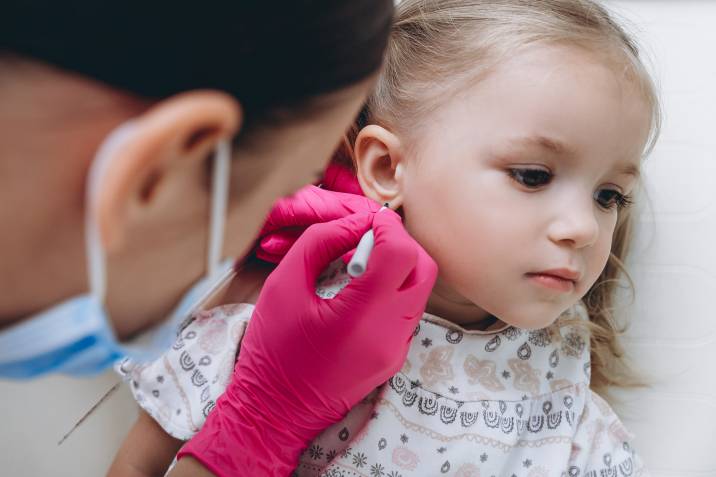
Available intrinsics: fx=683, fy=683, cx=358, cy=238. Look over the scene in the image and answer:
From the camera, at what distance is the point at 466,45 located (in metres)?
1.08

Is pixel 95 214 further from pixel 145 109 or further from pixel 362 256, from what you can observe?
pixel 362 256

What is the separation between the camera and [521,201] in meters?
0.98

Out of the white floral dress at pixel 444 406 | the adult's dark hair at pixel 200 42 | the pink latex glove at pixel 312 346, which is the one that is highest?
the adult's dark hair at pixel 200 42

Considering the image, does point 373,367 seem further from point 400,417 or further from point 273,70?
point 273,70

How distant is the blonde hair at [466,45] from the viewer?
102cm

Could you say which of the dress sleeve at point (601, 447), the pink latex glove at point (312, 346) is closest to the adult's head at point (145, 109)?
the pink latex glove at point (312, 346)

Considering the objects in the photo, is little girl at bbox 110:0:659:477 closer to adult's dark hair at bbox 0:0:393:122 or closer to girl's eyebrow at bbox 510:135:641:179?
girl's eyebrow at bbox 510:135:641:179

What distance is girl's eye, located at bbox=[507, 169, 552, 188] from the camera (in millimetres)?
991

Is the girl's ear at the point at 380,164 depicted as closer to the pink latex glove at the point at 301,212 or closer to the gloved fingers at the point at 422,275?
the pink latex glove at the point at 301,212

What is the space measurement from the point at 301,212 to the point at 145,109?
637mm

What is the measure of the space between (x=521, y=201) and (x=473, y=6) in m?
0.36

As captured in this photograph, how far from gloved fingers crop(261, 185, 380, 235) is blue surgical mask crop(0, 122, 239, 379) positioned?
471 mm

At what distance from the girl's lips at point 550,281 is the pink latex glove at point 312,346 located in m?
0.15

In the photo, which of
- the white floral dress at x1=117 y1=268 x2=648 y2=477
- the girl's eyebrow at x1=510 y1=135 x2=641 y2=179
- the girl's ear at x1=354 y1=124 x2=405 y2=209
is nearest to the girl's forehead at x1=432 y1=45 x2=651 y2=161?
the girl's eyebrow at x1=510 y1=135 x2=641 y2=179
